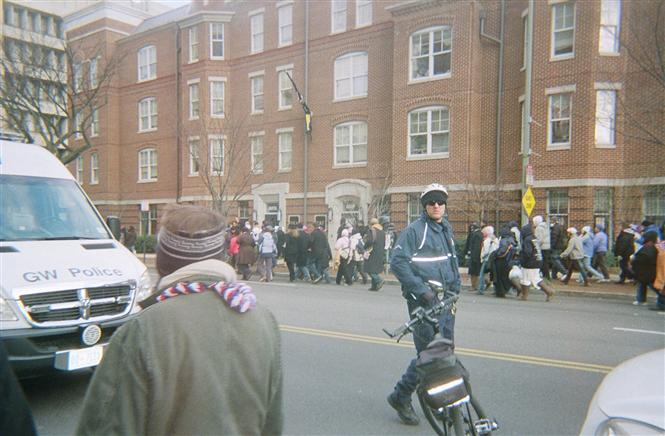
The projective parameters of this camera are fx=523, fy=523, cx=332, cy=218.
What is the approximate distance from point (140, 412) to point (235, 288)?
0.48 meters

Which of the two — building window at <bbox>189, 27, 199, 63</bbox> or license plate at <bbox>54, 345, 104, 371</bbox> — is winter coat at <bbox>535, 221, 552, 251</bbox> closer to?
license plate at <bbox>54, 345, 104, 371</bbox>

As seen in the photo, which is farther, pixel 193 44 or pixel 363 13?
pixel 193 44

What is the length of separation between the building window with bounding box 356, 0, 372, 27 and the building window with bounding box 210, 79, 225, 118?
29.1 feet

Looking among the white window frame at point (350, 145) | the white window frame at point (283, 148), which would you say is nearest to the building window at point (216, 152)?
the white window frame at point (283, 148)

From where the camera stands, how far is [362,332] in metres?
7.96

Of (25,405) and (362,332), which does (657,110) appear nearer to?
(362,332)

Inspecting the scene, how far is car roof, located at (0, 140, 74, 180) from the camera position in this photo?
19.2 feet

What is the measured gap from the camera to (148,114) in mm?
33312

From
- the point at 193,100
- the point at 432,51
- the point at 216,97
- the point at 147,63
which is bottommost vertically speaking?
the point at 193,100

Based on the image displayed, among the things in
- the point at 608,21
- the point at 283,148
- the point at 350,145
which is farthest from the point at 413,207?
the point at 608,21

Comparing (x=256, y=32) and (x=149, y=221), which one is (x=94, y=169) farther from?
(x=256, y=32)

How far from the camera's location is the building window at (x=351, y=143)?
2517 centimetres

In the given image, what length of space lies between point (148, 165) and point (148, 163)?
0.42ft

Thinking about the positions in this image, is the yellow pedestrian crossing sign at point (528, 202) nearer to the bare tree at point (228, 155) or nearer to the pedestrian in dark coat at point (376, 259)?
the pedestrian in dark coat at point (376, 259)
